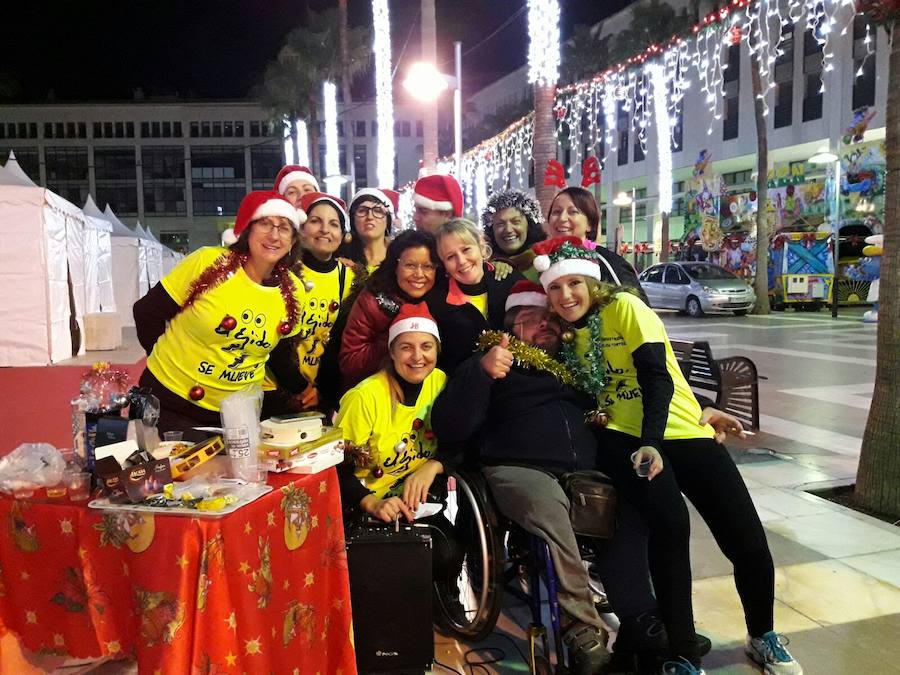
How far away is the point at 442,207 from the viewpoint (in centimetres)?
409

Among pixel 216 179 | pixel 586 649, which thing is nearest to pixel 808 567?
pixel 586 649

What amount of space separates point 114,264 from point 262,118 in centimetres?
5055

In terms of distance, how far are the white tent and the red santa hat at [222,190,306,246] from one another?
860 centimetres

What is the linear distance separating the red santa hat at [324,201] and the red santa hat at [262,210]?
1.29 feet

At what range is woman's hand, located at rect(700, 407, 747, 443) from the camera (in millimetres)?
2948

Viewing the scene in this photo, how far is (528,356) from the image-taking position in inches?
116

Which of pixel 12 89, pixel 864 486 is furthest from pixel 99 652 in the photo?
pixel 12 89

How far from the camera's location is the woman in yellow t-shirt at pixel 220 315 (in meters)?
2.82

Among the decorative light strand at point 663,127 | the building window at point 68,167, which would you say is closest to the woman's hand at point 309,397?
the decorative light strand at point 663,127

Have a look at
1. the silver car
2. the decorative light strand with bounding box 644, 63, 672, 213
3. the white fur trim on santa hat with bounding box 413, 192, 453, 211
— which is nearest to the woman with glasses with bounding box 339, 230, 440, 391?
the white fur trim on santa hat with bounding box 413, 192, 453, 211

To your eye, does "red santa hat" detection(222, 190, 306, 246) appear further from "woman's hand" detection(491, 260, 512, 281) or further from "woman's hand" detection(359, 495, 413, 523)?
"woman's hand" detection(359, 495, 413, 523)

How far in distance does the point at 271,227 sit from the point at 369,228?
0.98 m

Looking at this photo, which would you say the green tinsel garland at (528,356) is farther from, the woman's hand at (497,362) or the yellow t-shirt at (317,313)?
the yellow t-shirt at (317,313)

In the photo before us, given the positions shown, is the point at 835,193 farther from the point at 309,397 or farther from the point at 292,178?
the point at 309,397
